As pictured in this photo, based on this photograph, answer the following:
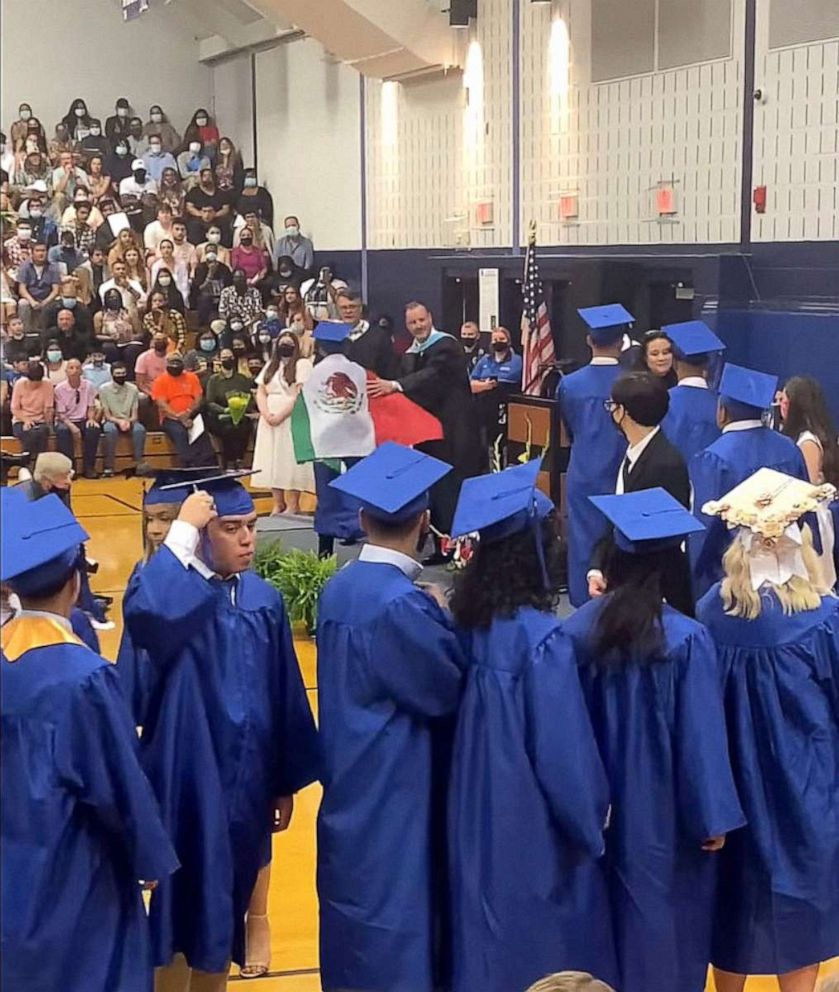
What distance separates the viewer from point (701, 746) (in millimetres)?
3471

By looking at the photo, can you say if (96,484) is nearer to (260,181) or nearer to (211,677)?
(260,181)

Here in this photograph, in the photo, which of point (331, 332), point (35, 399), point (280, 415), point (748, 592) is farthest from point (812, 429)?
point (35, 399)

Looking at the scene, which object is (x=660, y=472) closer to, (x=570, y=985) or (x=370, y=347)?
(x=570, y=985)

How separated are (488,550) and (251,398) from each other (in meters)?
7.10

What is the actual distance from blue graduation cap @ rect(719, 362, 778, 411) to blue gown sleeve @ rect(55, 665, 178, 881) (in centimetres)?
369

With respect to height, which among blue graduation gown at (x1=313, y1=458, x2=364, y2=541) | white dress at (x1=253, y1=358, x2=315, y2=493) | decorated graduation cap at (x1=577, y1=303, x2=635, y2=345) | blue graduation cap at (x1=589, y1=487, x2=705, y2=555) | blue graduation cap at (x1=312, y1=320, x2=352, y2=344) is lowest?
blue graduation gown at (x1=313, y1=458, x2=364, y2=541)

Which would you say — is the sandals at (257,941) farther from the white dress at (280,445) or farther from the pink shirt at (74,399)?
the pink shirt at (74,399)

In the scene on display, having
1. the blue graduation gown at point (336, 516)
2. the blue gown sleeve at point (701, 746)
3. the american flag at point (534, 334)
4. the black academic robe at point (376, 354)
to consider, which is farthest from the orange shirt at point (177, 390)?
the blue gown sleeve at point (701, 746)

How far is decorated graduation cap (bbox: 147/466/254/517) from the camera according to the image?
360cm

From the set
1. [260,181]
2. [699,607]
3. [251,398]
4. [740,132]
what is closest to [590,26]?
[740,132]

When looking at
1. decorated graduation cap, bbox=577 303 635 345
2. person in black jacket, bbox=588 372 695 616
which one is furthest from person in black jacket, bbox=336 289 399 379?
person in black jacket, bbox=588 372 695 616

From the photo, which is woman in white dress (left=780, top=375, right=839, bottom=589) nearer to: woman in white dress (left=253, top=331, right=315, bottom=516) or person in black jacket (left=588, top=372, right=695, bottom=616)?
person in black jacket (left=588, top=372, right=695, bottom=616)

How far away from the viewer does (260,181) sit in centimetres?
1173

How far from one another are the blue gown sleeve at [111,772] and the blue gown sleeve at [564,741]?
0.89 metres
